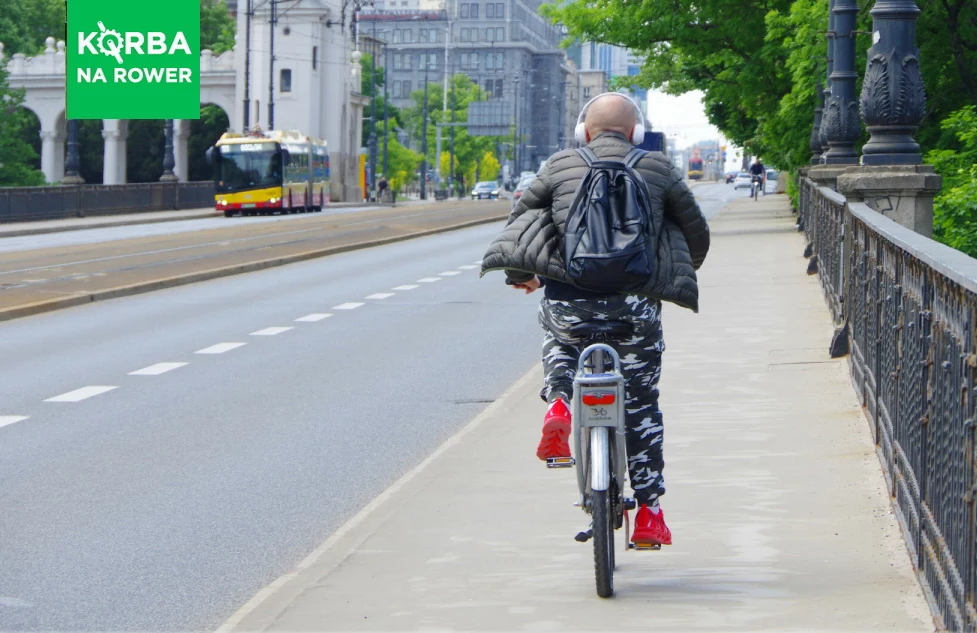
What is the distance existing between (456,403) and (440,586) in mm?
6013

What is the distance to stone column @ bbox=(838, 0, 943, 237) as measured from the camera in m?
12.3

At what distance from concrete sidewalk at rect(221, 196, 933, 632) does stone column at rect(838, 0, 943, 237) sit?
5.83 feet

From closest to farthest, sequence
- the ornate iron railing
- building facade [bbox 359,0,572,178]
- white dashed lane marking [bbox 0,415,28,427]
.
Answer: the ornate iron railing → white dashed lane marking [bbox 0,415,28,427] → building facade [bbox 359,0,572,178]

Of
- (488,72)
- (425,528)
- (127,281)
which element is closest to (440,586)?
(425,528)

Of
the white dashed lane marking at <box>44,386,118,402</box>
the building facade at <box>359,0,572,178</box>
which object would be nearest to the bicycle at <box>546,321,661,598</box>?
the white dashed lane marking at <box>44,386,118,402</box>

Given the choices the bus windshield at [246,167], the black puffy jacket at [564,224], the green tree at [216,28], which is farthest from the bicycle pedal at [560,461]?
the green tree at [216,28]

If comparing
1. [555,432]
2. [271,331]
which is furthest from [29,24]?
[555,432]

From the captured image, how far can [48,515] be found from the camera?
26.1ft

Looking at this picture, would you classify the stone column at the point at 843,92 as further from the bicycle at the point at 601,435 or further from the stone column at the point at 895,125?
the bicycle at the point at 601,435

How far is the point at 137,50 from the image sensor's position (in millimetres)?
36938

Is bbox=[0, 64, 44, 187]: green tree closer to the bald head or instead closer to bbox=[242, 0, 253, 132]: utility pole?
bbox=[242, 0, 253, 132]: utility pole

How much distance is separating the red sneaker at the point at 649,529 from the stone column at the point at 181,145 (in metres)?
89.1

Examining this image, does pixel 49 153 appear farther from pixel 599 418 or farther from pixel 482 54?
pixel 599 418

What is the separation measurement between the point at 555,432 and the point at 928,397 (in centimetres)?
124
